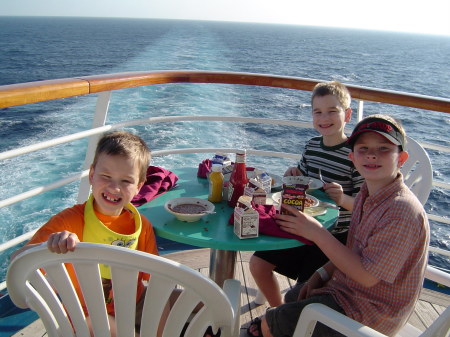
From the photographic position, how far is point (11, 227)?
4582mm

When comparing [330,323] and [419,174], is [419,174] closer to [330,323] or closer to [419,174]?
[419,174]

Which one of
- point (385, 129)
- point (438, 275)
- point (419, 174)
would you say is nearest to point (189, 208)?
point (385, 129)

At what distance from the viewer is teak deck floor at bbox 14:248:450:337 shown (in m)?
1.62

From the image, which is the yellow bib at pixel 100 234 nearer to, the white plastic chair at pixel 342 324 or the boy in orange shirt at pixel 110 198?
the boy in orange shirt at pixel 110 198

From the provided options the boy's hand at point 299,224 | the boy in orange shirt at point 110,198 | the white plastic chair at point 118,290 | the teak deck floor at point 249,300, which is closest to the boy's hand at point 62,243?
the white plastic chair at point 118,290

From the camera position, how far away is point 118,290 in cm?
74

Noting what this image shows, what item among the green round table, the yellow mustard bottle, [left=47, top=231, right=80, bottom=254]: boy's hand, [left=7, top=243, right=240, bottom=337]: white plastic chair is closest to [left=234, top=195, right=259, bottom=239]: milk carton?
the green round table

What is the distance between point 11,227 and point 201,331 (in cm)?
440

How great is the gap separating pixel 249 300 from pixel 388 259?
3.03 feet

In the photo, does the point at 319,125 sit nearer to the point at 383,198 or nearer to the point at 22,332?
the point at 383,198

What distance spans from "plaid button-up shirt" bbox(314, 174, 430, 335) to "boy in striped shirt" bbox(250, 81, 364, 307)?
1.17ft

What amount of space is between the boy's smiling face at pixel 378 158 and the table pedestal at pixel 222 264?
0.56m

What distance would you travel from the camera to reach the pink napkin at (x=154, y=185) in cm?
133

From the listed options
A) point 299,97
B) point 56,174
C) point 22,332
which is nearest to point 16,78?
point 299,97
